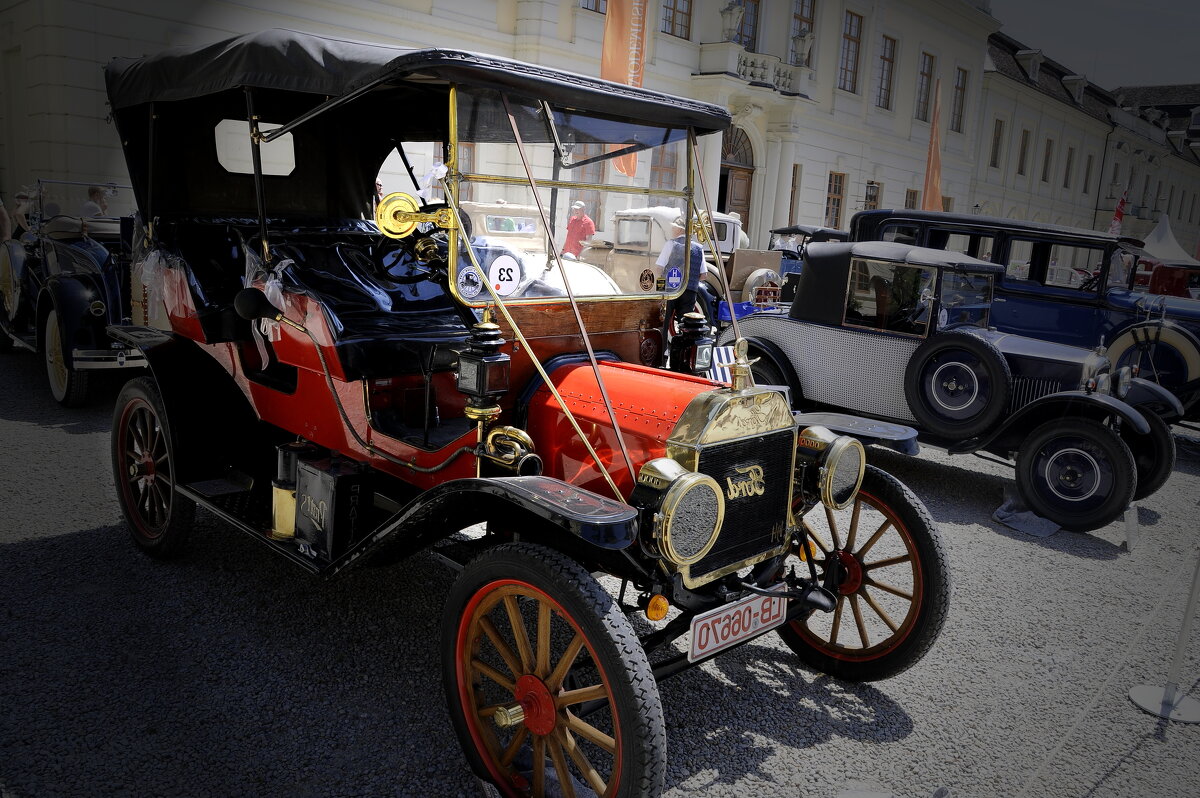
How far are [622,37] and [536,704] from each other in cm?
1227

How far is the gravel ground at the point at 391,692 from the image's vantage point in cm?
251

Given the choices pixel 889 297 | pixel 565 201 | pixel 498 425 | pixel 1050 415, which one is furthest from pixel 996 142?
pixel 498 425

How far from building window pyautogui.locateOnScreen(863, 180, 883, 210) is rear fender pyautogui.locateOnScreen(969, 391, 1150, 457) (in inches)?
809

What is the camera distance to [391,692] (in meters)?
2.89

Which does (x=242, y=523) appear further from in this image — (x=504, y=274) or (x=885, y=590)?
(x=885, y=590)

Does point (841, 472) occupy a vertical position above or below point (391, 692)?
above

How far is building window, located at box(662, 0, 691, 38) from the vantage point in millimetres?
17844

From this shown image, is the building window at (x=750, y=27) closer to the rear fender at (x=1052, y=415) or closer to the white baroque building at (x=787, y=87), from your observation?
the white baroque building at (x=787, y=87)

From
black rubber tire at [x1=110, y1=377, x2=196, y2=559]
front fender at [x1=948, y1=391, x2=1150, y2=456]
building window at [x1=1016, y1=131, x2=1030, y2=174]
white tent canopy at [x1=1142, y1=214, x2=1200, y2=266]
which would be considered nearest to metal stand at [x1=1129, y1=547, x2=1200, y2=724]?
front fender at [x1=948, y1=391, x2=1150, y2=456]

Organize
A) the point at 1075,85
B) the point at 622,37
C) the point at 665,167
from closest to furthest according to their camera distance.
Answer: the point at 665,167
the point at 622,37
the point at 1075,85

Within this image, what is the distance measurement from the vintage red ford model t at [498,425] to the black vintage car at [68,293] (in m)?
2.56

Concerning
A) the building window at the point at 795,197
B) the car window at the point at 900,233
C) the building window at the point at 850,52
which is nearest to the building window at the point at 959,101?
the building window at the point at 850,52

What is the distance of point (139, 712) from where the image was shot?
2689 millimetres

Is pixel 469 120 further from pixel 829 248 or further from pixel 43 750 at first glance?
pixel 829 248
